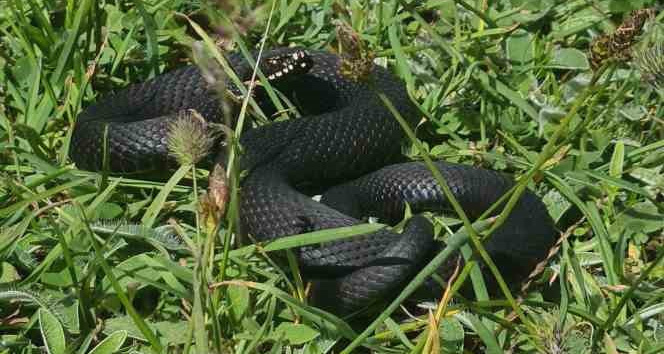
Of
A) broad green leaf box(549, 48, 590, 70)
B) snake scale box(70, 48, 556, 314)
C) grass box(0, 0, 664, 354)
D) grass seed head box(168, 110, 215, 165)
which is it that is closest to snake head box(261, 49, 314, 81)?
snake scale box(70, 48, 556, 314)

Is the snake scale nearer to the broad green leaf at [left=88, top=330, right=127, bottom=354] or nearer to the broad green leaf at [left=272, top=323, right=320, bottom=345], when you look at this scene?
the broad green leaf at [left=272, top=323, right=320, bottom=345]

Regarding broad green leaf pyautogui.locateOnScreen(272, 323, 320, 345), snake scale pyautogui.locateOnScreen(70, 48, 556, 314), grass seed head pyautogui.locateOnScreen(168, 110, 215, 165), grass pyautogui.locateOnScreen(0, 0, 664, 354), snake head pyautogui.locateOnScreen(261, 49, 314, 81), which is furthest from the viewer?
snake head pyautogui.locateOnScreen(261, 49, 314, 81)

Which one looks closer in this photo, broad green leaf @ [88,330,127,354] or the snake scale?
broad green leaf @ [88,330,127,354]

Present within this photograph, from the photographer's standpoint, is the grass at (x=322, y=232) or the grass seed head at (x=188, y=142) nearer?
the grass seed head at (x=188, y=142)

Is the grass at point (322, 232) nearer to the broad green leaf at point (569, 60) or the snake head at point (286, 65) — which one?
the broad green leaf at point (569, 60)

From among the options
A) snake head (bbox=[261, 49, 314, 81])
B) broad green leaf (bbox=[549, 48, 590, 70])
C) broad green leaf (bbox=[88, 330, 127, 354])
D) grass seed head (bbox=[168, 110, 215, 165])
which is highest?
grass seed head (bbox=[168, 110, 215, 165])

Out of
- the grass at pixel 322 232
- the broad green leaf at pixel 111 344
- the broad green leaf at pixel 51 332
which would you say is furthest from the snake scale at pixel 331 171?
the broad green leaf at pixel 51 332

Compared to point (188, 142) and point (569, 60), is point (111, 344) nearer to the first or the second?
point (188, 142)
